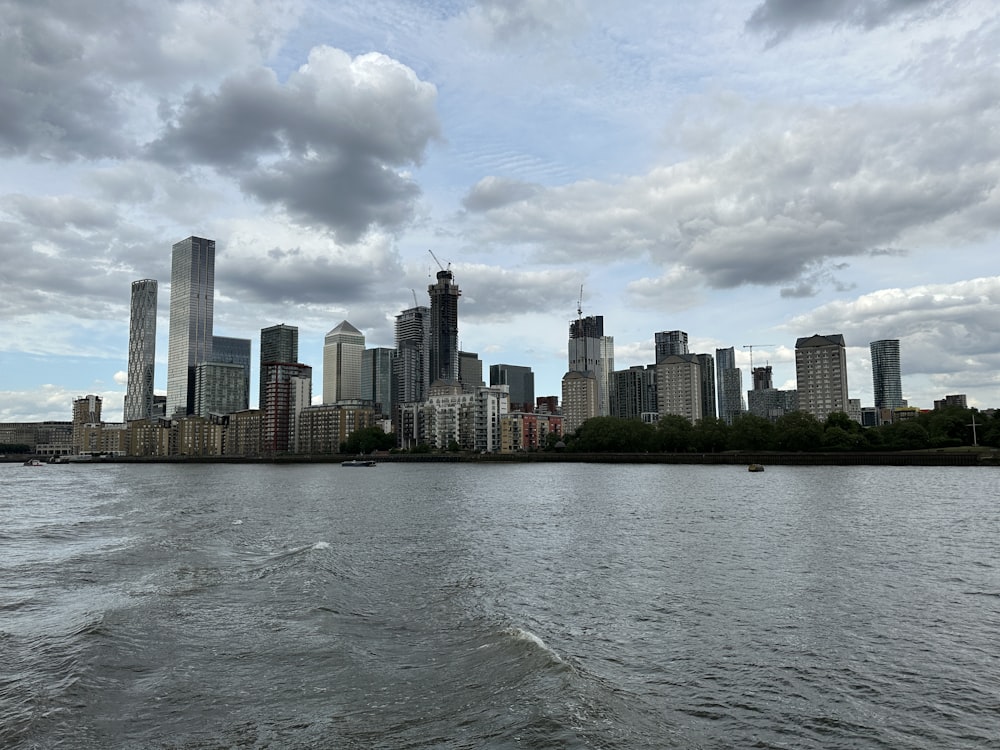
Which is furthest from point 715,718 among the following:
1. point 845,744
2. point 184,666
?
point 184,666

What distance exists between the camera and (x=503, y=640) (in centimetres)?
1919

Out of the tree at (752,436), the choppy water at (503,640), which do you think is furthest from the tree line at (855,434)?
the choppy water at (503,640)

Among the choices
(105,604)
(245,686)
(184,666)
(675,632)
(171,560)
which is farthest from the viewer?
(171,560)

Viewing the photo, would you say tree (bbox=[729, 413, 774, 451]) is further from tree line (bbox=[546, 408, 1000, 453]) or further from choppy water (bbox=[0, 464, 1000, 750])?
choppy water (bbox=[0, 464, 1000, 750])

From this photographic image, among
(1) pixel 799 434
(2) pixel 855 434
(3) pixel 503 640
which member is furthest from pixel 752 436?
(3) pixel 503 640

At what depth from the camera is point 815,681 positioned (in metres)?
16.2

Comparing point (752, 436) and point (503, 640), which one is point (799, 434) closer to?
point (752, 436)

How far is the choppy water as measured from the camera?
13352mm

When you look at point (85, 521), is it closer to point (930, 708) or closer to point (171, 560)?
point (171, 560)

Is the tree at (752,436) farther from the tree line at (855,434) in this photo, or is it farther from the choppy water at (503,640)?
the choppy water at (503,640)

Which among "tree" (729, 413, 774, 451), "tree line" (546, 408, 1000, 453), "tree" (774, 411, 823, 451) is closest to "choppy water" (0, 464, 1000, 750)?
"tree line" (546, 408, 1000, 453)

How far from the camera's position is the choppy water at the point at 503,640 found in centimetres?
1335

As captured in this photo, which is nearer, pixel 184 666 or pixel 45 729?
pixel 45 729

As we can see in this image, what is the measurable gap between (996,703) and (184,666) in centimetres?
1761
